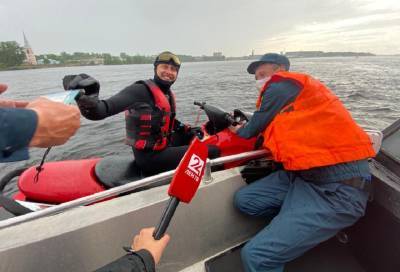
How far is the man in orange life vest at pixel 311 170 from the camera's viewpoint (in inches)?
69.3

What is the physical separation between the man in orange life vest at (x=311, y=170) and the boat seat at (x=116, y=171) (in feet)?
4.84

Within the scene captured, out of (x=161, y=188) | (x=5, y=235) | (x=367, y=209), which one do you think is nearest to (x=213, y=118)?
(x=161, y=188)

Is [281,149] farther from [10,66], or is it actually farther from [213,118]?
[10,66]

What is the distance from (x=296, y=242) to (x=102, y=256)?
134cm

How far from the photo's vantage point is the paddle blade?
129 centimetres

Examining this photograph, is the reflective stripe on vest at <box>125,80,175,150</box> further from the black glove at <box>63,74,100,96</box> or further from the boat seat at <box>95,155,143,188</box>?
the black glove at <box>63,74,100,96</box>

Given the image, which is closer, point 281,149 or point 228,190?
point 281,149

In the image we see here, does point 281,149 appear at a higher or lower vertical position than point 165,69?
lower

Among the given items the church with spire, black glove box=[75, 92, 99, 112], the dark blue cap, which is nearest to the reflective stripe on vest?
black glove box=[75, 92, 99, 112]

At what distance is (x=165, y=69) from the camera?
314 cm

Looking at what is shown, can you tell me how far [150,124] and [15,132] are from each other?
192cm

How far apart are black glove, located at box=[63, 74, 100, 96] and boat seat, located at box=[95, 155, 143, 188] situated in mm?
890

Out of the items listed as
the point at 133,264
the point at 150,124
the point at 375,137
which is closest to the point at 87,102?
the point at 150,124

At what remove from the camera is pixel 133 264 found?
96 cm
